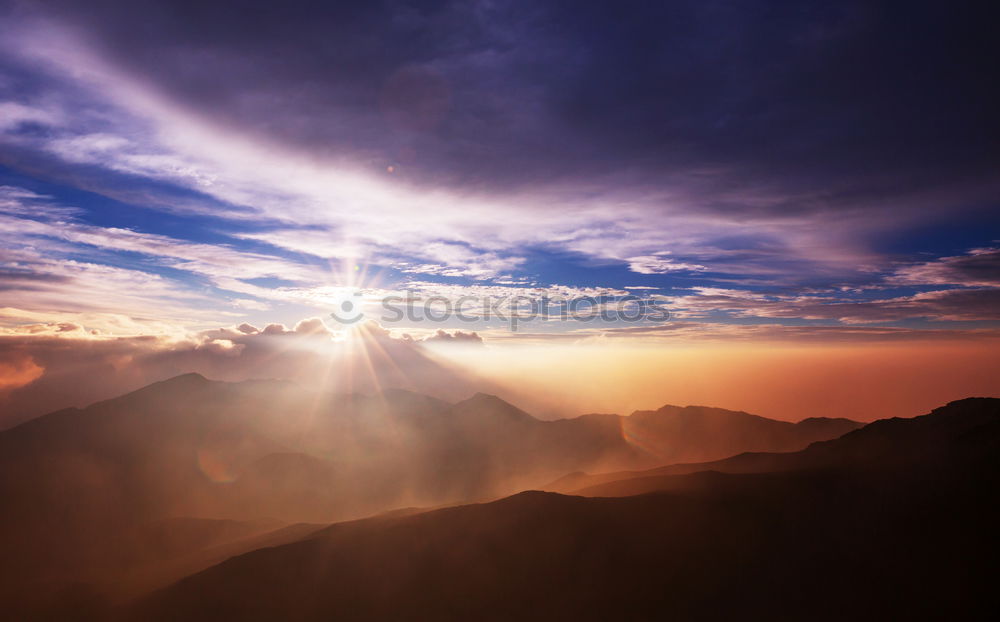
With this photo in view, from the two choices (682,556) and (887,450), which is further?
(887,450)

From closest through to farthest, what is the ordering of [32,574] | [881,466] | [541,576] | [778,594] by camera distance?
1. [778,594]
2. [541,576]
3. [881,466]
4. [32,574]

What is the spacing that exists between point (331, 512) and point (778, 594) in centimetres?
19369

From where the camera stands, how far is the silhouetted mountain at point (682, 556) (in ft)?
117

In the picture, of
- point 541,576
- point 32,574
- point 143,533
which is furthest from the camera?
point 32,574

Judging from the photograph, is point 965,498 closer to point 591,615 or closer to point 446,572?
point 591,615

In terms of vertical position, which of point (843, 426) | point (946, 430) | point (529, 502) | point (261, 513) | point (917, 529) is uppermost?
point (946, 430)

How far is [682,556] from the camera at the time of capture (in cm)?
4150

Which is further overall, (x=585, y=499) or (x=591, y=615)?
(x=585, y=499)

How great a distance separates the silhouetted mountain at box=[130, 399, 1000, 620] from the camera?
3569cm

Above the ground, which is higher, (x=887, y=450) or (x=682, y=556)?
(x=887, y=450)

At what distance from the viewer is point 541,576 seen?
141 feet

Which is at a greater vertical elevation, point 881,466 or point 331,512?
point 881,466

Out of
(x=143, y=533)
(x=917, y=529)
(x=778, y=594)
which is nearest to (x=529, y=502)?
(x=778, y=594)

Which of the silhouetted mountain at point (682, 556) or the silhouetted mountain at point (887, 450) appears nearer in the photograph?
the silhouetted mountain at point (682, 556)
